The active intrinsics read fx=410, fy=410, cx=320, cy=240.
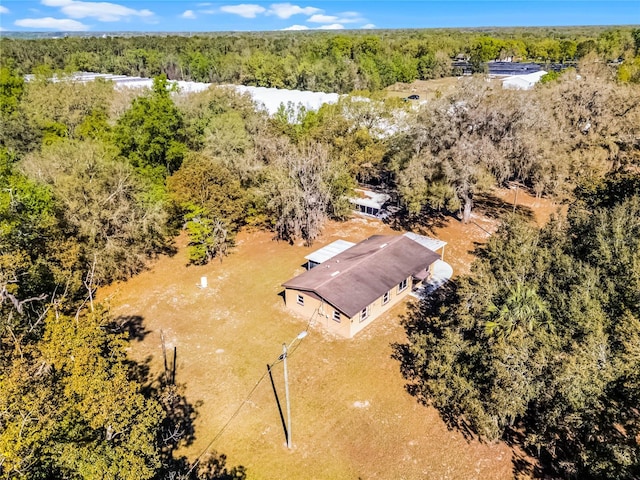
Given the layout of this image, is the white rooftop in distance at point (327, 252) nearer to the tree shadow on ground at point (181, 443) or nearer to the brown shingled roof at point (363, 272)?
the brown shingled roof at point (363, 272)

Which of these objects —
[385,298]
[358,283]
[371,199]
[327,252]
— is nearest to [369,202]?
[371,199]

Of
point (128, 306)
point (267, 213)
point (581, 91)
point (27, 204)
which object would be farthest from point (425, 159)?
point (27, 204)

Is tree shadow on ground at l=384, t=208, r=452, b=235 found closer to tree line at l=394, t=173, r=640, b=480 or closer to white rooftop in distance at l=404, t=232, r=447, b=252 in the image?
white rooftop in distance at l=404, t=232, r=447, b=252

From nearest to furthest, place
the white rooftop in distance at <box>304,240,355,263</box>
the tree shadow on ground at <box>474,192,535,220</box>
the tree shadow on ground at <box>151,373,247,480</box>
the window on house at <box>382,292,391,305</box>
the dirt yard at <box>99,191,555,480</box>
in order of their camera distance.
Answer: the tree shadow on ground at <box>151,373,247,480</box> < the dirt yard at <box>99,191,555,480</box> < the window on house at <box>382,292,391,305</box> < the white rooftop in distance at <box>304,240,355,263</box> < the tree shadow on ground at <box>474,192,535,220</box>

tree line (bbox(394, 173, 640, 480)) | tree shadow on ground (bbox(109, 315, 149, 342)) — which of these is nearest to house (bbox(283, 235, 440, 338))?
tree line (bbox(394, 173, 640, 480))

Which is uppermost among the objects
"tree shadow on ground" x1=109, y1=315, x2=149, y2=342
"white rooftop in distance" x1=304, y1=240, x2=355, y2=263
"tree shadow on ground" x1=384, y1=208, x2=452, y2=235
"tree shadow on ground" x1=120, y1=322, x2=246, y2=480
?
"white rooftop in distance" x1=304, y1=240, x2=355, y2=263

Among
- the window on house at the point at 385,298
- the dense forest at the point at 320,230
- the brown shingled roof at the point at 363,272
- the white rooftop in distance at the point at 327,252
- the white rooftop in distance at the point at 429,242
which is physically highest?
the dense forest at the point at 320,230

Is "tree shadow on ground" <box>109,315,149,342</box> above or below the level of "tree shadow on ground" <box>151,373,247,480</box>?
Answer: below

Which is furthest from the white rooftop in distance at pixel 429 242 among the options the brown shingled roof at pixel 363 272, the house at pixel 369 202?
the house at pixel 369 202
